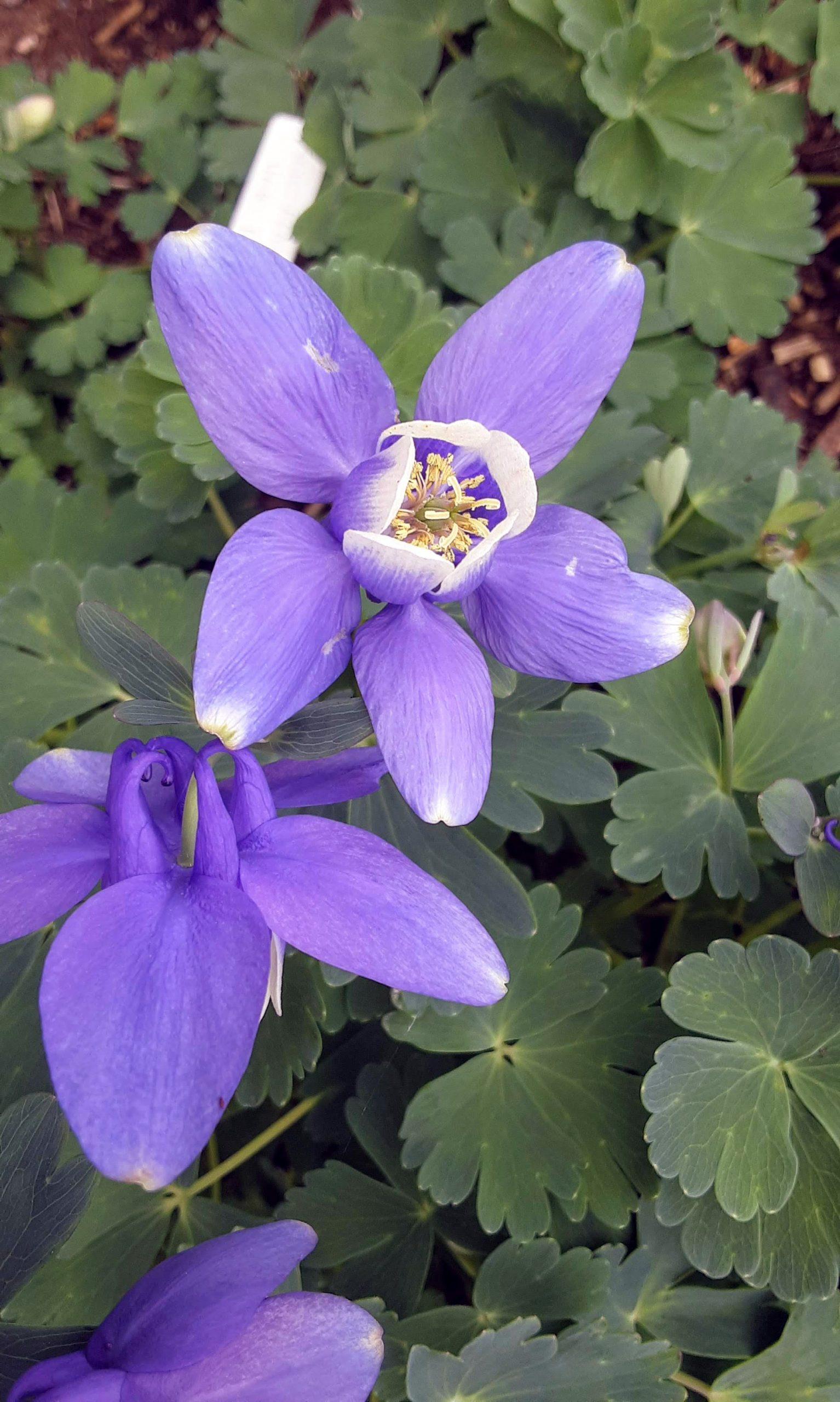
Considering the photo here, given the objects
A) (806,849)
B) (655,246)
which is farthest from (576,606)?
(655,246)

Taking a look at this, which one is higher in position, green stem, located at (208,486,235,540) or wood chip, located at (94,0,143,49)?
wood chip, located at (94,0,143,49)

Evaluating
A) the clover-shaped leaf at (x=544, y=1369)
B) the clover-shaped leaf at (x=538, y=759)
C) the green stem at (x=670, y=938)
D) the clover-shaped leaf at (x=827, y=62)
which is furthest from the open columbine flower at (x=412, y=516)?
the clover-shaped leaf at (x=827, y=62)

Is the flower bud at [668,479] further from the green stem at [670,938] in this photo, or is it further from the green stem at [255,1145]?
the green stem at [255,1145]

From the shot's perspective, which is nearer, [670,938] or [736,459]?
[670,938]

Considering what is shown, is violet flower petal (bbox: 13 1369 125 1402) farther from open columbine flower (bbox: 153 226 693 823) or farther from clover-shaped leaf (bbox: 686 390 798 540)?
clover-shaped leaf (bbox: 686 390 798 540)

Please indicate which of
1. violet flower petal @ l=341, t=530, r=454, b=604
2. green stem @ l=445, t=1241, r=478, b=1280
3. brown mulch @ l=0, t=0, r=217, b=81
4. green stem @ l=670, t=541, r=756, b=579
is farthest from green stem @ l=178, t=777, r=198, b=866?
brown mulch @ l=0, t=0, r=217, b=81

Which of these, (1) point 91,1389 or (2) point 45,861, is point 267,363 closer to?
(2) point 45,861

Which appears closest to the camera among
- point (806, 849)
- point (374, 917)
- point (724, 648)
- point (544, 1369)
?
point (374, 917)

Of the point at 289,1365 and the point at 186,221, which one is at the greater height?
the point at 186,221
